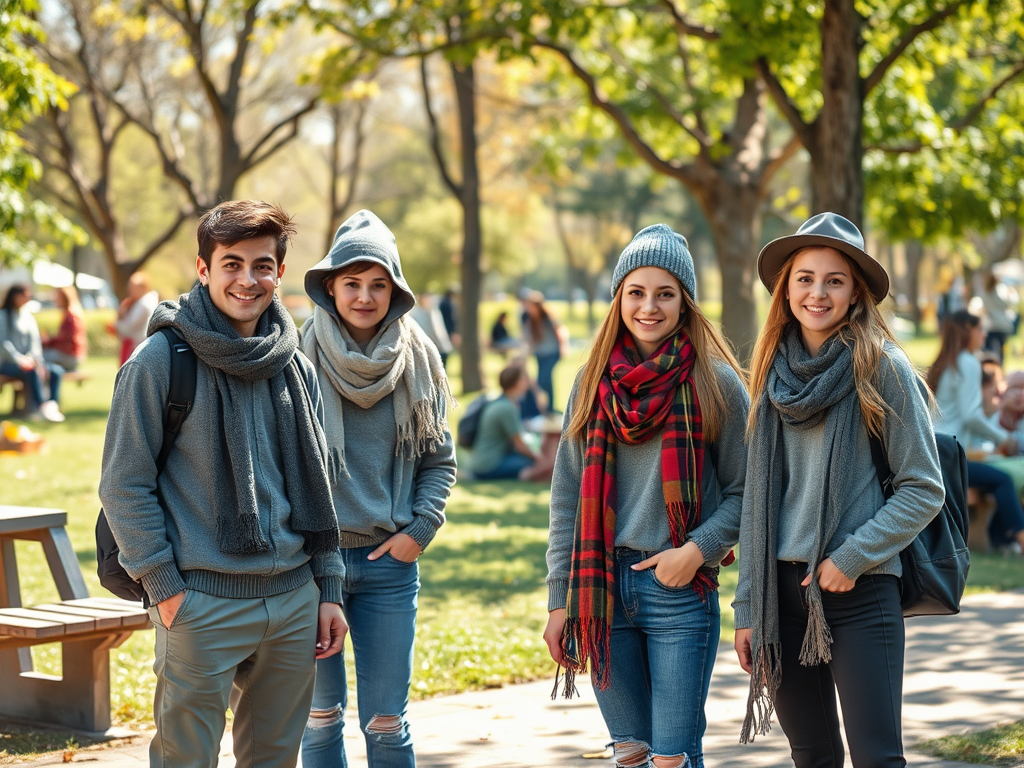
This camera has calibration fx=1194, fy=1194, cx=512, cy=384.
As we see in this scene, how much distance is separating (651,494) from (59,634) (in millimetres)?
2556

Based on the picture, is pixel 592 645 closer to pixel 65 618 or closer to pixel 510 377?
pixel 65 618

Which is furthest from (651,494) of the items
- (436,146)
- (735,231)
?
(436,146)

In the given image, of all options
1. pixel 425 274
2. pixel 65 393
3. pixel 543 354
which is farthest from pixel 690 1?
pixel 425 274

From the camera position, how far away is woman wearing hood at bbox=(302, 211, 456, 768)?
12.7ft

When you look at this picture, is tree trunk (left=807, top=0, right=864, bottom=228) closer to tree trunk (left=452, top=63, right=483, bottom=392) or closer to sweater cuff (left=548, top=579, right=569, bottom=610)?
sweater cuff (left=548, top=579, right=569, bottom=610)

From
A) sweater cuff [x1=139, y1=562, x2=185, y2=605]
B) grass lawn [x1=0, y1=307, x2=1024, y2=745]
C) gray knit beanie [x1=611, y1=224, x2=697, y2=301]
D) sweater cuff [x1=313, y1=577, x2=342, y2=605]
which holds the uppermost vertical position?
gray knit beanie [x1=611, y1=224, x2=697, y2=301]

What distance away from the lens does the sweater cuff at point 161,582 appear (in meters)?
3.12

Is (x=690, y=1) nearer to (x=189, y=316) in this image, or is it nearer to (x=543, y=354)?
(x=543, y=354)

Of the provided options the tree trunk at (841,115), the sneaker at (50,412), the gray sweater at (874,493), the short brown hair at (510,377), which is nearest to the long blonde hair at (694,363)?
the gray sweater at (874,493)

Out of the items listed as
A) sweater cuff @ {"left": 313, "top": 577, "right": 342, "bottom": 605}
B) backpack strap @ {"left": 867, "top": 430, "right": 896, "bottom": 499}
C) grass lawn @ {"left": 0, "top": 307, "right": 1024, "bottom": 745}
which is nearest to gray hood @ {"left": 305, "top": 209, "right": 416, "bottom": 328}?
grass lawn @ {"left": 0, "top": 307, "right": 1024, "bottom": 745}

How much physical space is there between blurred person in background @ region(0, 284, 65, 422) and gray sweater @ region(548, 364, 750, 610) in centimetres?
1457

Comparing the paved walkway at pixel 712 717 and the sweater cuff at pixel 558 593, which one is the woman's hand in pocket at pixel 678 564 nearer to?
the sweater cuff at pixel 558 593

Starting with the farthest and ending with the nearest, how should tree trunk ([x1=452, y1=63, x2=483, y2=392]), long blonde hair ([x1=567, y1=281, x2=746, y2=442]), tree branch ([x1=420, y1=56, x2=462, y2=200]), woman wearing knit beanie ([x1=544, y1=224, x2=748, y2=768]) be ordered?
tree branch ([x1=420, y1=56, x2=462, y2=200]) < tree trunk ([x1=452, y1=63, x2=483, y2=392]) < long blonde hair ([x1=567, y1=281, x2=746, y2=442]) < woman wearing knit beanie ([x1=544, y1=224, x2=748, y2=768])

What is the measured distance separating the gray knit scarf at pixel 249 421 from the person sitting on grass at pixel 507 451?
9.37m
